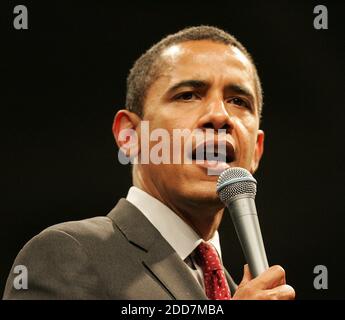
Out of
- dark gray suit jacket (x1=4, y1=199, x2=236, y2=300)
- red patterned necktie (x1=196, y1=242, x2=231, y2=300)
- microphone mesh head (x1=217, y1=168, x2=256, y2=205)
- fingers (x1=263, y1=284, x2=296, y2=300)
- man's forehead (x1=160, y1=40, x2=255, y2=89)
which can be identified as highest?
man's forehead (x1=160, y1=40, x2=255, y2=89)

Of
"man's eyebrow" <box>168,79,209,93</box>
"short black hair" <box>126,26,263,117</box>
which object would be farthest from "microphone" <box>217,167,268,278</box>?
"short black hair" <box>126,26,263,117</box>

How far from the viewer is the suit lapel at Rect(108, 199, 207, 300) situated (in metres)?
1.17

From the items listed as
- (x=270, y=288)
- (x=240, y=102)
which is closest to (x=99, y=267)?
(x=270, y=288)

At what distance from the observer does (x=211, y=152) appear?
4.20ft

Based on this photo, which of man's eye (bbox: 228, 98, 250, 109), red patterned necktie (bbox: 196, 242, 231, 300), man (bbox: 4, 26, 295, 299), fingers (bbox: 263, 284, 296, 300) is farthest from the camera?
man's eye (bbox: 228, 98, 250, 109)

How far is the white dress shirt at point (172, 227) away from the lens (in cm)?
130

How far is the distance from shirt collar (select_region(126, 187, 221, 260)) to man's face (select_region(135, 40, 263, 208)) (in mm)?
31

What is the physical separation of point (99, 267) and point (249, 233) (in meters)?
0.33

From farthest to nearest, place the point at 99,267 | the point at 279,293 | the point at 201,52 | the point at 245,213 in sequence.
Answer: the point at 201,52, the point at 99,267, the point at 245,213, the point at 279,293

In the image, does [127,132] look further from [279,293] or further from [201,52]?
[279,293]

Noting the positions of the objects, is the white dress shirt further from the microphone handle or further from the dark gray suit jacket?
the microphone handle

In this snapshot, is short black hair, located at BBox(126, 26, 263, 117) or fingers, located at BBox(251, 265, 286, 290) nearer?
fingers, located at BBox(251, 265, 286, 290)

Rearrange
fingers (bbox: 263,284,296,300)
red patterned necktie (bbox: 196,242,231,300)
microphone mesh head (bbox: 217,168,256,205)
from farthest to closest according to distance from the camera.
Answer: red patterned necktie (bbox: 196,242,231,300), microphone mesh head (bbox: 217,168,256,205), fingers (bbox: 263,284,296,300)

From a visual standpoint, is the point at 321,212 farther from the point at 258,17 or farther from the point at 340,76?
the point at 258,17
